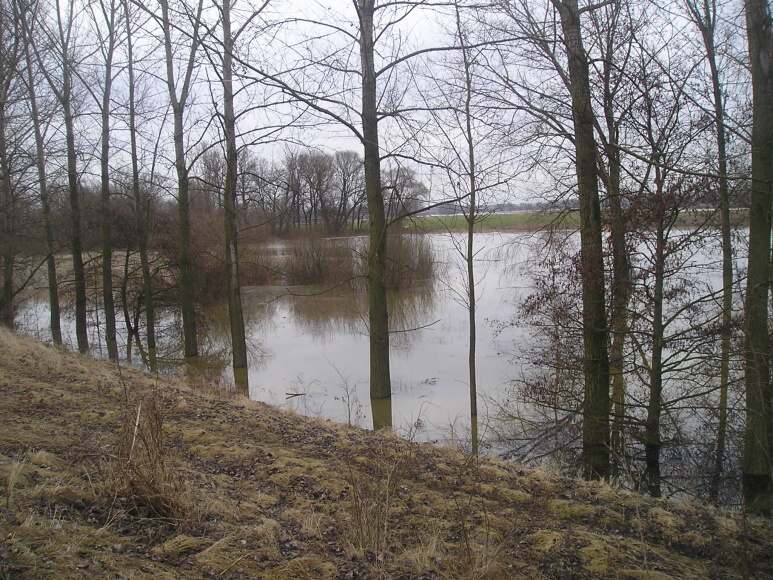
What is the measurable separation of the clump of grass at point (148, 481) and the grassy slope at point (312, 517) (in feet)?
0.09

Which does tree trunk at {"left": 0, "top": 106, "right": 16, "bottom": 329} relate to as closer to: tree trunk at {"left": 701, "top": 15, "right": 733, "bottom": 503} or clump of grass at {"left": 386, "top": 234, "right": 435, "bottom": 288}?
clump of grass at {"left": 386, "top": 234, "right": 435, "bottom": 288}

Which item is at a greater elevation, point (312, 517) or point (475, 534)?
point (312, 517)

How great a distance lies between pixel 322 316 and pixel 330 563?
1961cm

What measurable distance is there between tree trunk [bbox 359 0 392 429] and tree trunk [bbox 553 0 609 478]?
154 inches

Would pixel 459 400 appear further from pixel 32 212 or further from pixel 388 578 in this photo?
pixel 32 212

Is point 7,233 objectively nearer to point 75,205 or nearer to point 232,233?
point 75,205

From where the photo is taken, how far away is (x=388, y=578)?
11.1 feet

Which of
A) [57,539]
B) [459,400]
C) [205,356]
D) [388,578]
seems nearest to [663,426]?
[459,400]

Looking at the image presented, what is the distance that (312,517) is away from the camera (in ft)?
13.8

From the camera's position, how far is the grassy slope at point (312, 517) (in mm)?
3346

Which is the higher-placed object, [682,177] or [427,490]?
[682,177]

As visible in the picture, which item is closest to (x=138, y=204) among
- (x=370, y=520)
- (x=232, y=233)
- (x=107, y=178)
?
(x=107, y=178)

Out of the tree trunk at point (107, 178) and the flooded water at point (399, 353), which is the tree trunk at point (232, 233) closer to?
the flooded water at point (399, 353)

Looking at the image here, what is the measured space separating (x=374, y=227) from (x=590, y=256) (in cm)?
462
